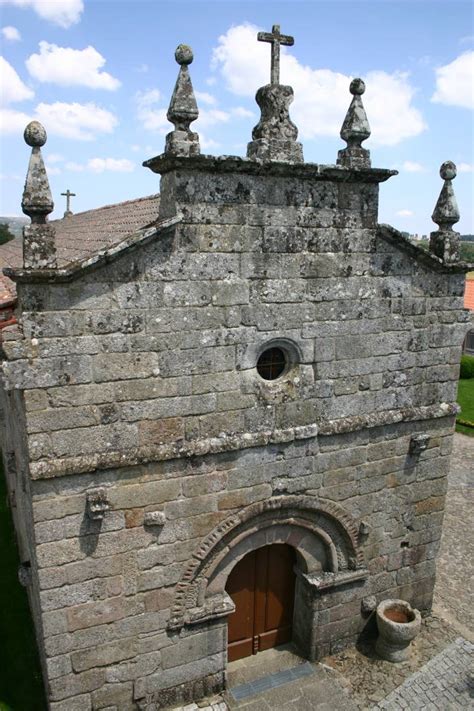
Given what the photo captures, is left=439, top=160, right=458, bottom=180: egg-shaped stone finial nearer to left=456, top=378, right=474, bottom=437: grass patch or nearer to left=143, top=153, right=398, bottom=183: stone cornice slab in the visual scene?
left=143, top=153, right=398, bottom=183: stone cornice slab

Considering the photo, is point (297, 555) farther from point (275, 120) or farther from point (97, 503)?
point (275, 120)

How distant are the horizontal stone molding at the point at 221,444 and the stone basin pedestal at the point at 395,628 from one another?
2906 mm

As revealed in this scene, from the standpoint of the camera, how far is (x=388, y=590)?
8500mm

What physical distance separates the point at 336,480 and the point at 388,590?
7.71 ft

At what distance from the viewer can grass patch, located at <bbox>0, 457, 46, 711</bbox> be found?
7.36 m

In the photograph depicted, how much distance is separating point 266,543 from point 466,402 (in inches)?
715

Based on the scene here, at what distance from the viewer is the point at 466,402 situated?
23000 millimetres

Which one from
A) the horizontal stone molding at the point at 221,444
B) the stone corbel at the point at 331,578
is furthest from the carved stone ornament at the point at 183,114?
the stone corbel at the point at 331,578

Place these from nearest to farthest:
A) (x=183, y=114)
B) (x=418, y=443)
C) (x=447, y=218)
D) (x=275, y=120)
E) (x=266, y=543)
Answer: (x=183, y=114) → (x=275, y=120) → (x=266, y=543) → (x=447, y=218) → (x=418, y=443)

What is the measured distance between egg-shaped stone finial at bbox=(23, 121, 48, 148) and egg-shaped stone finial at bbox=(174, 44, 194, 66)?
1.61m

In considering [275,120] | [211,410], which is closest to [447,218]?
[275,120]

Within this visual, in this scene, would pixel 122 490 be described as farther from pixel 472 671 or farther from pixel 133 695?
pixel 472 671

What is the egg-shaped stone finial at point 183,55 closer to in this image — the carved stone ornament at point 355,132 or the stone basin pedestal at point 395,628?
the carved stone ornament at point 355,132

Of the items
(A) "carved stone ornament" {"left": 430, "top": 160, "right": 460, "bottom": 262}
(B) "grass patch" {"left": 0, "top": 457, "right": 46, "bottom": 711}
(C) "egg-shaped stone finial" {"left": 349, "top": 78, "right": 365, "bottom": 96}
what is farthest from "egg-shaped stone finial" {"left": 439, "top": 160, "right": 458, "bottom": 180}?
(B) "grass patch" {"left": 0, "top": 457, "right": 46, "bottom": 711}
